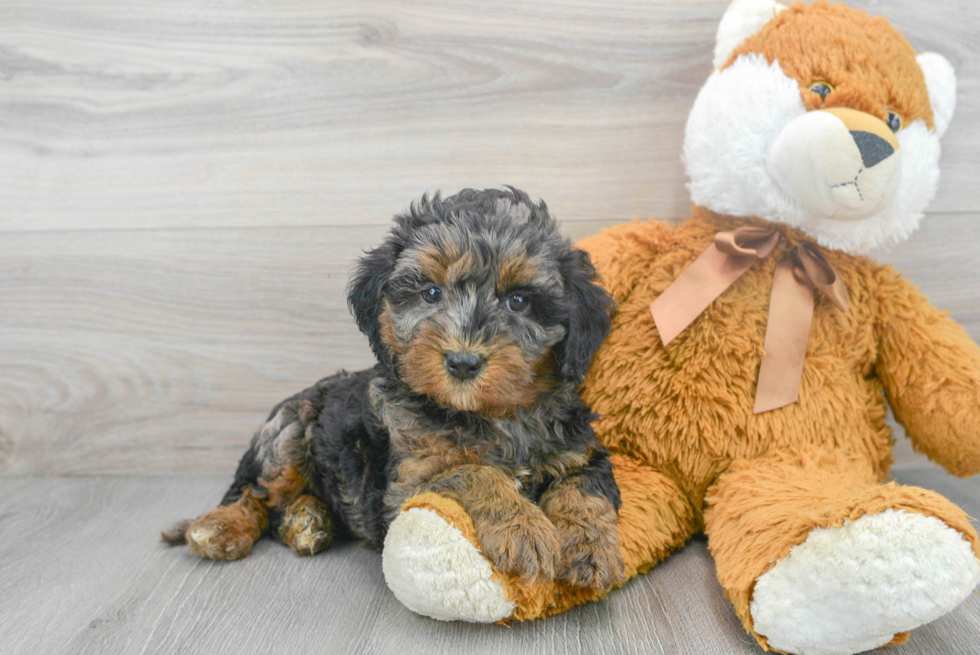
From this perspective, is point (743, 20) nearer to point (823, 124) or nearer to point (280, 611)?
point (823, 124)

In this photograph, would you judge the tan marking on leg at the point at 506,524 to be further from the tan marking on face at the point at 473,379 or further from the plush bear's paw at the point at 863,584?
the plush bear's paw at the point at 863,584

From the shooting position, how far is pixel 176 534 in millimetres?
2107

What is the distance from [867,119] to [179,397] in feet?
7.84

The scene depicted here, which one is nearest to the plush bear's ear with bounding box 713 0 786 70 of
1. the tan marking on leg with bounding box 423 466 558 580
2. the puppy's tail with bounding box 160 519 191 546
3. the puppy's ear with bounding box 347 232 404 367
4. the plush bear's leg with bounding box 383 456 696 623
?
the puppy's ear with bounding box 347 232 404 367

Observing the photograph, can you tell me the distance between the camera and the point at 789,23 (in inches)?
73.3

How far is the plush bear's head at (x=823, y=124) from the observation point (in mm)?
1706

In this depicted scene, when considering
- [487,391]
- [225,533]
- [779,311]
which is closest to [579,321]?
[487,391]

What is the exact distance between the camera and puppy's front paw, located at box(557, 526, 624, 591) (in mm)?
1517

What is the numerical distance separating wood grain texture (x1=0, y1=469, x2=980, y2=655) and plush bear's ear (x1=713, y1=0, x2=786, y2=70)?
1.41m

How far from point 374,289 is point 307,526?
774 millimetres

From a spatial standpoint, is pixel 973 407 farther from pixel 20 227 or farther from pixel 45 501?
pixel 20 227

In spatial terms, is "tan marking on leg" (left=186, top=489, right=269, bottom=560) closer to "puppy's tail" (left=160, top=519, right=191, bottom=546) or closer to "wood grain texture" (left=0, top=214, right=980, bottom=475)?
"puppy's tail" (left=160, top=519, right=191, bottom=546)

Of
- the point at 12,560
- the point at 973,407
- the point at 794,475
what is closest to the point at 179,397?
the point at 12,560

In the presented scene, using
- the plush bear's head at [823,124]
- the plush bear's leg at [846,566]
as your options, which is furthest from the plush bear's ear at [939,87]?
the plush bear's leg at [846,566]
